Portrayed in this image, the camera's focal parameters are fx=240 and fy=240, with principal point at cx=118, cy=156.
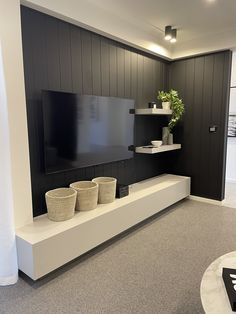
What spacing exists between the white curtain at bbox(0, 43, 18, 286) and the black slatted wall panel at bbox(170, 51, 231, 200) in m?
2.87

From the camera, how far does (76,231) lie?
6.97 ft

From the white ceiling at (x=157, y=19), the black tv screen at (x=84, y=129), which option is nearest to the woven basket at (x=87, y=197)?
the black tv screen at (x=84, y=129)

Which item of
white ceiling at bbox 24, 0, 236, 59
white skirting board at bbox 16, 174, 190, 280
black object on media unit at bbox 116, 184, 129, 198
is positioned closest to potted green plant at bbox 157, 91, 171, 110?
white ceiling at bbox 24, 0, 236, 59

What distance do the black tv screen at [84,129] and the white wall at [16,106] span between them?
9.7 inches

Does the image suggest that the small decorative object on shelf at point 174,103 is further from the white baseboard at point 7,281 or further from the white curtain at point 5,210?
A: the white baseboard at point 7,281

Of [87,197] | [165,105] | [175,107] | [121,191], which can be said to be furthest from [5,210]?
[175,107]

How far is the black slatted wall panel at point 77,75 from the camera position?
2213mm

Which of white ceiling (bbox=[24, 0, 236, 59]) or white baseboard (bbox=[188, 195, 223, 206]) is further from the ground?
white ceiling (bbox=[24, 0, 236, 59])

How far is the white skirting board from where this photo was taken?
188cm

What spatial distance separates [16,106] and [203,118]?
2808 millimetres

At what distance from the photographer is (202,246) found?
8.23 feet

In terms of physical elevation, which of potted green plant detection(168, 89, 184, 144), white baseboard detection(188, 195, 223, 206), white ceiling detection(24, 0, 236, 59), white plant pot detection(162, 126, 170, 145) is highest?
white ceiling detection(24, 0, 236, 59)

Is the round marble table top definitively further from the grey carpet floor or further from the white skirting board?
the white skirting board

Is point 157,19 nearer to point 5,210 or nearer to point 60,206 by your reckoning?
point 60,206
